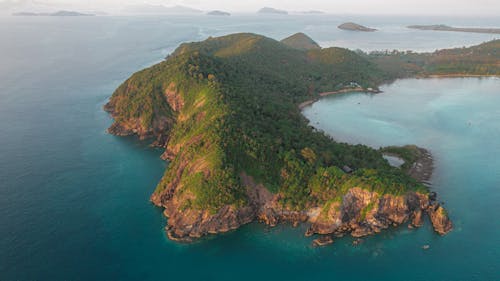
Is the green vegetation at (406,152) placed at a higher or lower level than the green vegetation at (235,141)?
lower

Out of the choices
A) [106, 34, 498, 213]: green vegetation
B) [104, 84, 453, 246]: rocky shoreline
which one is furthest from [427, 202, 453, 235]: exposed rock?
[106, 34, 498, 213]: green vegetation

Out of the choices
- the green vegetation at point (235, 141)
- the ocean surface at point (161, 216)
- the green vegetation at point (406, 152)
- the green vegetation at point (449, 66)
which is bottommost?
the ocean surface at point (161, 216)

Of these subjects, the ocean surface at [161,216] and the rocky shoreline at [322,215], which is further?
the rocky shoreline at [322,215]

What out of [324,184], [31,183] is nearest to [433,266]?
[324,184]

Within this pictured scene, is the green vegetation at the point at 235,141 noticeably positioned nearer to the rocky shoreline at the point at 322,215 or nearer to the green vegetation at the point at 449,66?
the rocky shoreline at the point at 322,215

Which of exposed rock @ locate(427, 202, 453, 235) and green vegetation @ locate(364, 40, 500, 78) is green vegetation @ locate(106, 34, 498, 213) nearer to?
exposed rock @ locate(427, 202, 453, 235)

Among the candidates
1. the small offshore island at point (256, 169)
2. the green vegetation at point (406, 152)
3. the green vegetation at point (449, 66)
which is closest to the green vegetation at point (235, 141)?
the small offshore island at point (256, 169)

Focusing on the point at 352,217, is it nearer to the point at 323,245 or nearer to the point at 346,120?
the point at 323,245

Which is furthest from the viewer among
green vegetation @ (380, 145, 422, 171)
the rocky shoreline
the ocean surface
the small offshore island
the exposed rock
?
green vegetation @ (380, 145, 422, 171)
